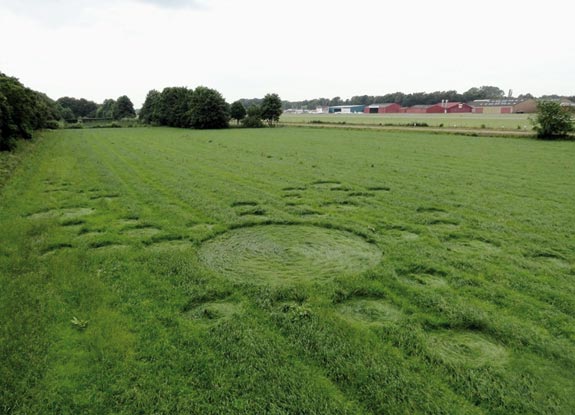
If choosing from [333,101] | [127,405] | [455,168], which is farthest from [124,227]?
[333,101]

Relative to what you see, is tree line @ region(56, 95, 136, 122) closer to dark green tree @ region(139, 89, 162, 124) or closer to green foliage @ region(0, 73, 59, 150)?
dark green tree @ region(139, 89, 162, 124)

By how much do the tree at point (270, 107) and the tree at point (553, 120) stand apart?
38758mm

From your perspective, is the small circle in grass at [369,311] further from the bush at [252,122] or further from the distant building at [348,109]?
the distant building at [348,109]

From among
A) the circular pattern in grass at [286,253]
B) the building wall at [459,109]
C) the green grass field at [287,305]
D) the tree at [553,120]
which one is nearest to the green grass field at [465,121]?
the tree at [553,120]

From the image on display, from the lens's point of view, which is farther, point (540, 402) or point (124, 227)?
point (124, 227)

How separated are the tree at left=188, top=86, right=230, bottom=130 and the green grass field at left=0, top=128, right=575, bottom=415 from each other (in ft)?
152

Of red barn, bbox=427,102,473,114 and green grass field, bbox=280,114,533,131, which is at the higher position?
red barn, bbox=427,102,473,114

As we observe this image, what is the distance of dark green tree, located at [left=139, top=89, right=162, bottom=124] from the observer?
212 ft

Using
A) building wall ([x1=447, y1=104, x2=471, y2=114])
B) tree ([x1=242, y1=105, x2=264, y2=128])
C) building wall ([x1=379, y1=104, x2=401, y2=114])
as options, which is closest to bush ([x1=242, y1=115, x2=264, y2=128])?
tree ([x1=242, y1=105, x2=264, y2=128])

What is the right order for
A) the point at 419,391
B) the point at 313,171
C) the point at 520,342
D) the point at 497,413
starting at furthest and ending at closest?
the point at 313,171 → the point at 520,342 → the point at 419,391 → the point at 497,413

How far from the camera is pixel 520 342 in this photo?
368 cm

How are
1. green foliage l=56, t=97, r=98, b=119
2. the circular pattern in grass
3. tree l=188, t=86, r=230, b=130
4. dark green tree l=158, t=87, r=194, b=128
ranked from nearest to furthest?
the circular pattern in grass
tree l=188, t=86, r=230, b=130
dark green tree l=158, t=87, r=194, b=128
green foliage l=56, t=97, r=98, b=119

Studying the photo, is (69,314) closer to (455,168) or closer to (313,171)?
(313,171)

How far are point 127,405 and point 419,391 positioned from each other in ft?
8.31
